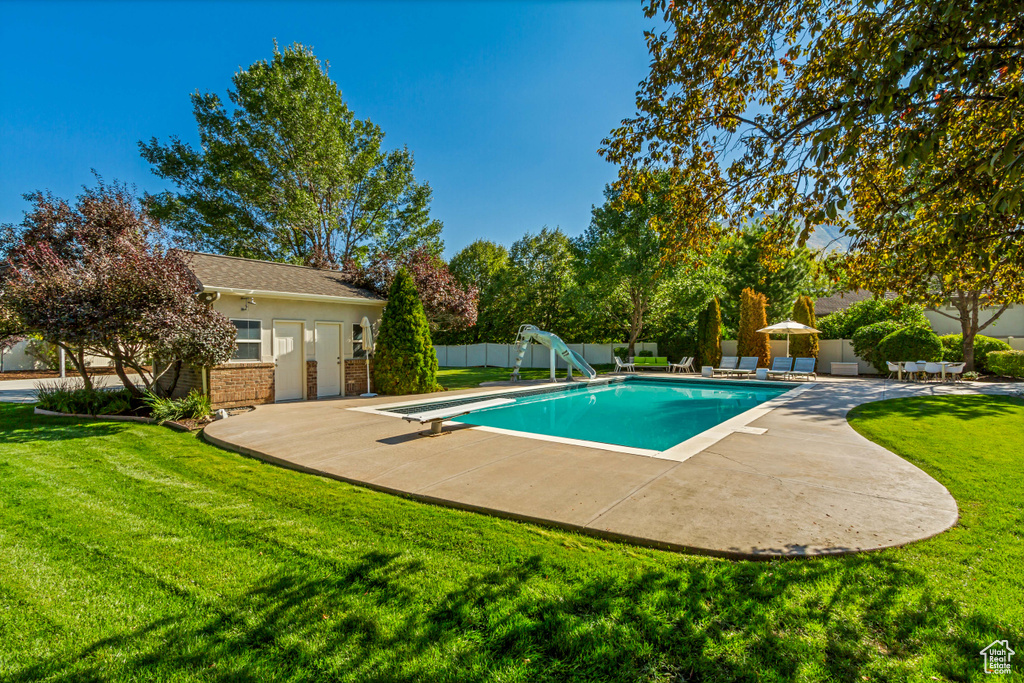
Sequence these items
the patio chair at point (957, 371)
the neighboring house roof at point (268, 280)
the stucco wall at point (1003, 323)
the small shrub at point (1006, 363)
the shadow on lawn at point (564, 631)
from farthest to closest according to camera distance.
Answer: the stucco wall at point (1003, 323), the small shrub at point (1006, 363), the patio chair at point (957, 371), the neighboring house roof at point (268, 280), the shadow on lawn at point (564, 631)

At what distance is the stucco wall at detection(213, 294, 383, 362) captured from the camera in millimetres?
11469

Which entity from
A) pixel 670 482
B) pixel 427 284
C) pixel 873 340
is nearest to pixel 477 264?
pixel 427 284

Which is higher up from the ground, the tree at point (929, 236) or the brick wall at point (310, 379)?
the tree at point (929, 236)

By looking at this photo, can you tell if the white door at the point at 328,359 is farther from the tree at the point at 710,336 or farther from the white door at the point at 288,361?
the tree at the point at 710,336

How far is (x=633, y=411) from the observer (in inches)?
482

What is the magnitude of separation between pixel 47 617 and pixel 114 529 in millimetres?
1457

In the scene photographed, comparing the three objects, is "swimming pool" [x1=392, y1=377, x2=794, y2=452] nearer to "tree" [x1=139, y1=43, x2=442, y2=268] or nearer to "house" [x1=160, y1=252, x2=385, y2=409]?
"house" [x1=160, y1=252, x2=385, y2=409]

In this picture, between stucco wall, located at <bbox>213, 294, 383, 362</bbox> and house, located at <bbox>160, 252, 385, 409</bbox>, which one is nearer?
house, located at <bbox>160, 252, 385, 409</bbox>

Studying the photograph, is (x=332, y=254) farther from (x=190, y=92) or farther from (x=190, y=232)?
(x=190, y=92)

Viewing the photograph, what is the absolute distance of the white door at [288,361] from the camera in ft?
40.3

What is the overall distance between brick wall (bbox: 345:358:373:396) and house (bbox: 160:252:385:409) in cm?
3

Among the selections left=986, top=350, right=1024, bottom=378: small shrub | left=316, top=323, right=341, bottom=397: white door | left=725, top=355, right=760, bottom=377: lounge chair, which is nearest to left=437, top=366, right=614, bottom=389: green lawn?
left=316, top=323, right=341, bottom=397: white door

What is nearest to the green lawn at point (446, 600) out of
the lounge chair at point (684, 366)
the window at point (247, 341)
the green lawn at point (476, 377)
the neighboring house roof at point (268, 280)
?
the window at point (247, 341)

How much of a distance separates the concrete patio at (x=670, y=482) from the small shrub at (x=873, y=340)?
13945 mm
